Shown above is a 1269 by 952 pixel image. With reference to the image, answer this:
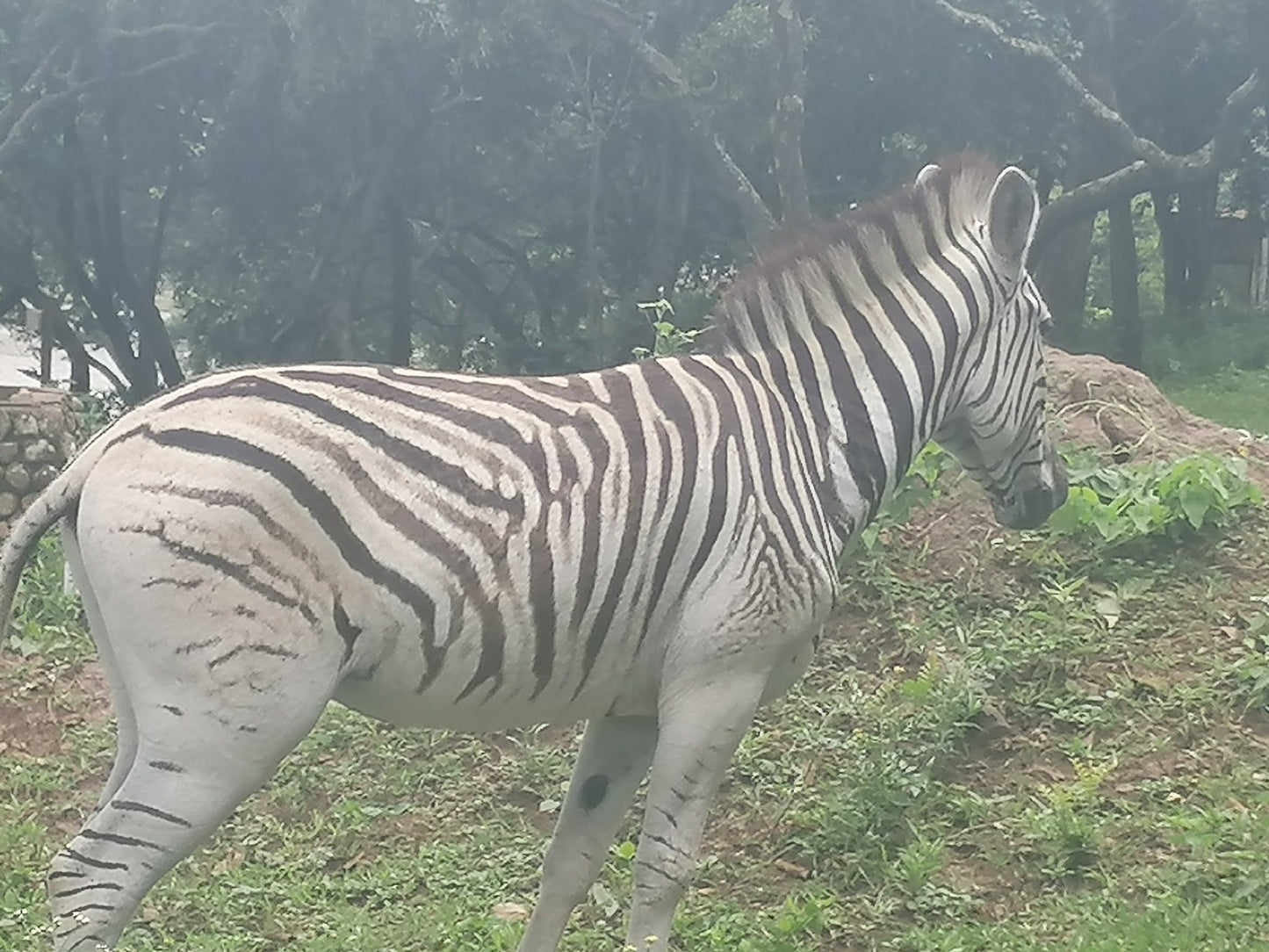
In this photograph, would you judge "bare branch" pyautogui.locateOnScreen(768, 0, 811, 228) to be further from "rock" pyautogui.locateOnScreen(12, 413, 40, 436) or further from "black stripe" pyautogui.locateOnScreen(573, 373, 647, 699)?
"black stripe" pyautogui.locateOnScreen(573, 373, 647, 699)

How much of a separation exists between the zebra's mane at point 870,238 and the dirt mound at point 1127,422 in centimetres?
356

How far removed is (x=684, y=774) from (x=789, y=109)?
460 inches

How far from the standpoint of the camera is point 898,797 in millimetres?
5008

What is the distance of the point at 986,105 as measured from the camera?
56.5 feet

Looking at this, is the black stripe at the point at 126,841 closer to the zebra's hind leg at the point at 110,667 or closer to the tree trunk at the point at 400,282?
the zebra's hind leg at the point at 110,667

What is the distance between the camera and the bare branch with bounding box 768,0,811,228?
13.9 meters

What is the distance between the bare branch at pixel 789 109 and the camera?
45.5 feet

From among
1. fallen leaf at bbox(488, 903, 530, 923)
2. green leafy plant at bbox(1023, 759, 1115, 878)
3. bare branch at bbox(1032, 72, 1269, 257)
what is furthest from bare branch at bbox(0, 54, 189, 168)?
green leafy plant at bbox(1023, 759, 1115, 878)

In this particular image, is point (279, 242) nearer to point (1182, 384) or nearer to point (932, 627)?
point (1182, 384)

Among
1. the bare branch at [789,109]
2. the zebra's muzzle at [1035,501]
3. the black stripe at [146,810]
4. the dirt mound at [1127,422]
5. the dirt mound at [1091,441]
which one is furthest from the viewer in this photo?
the bare branch at [789,109]

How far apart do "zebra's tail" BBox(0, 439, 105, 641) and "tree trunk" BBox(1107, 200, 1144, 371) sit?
1724 cm

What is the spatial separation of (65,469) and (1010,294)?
2769mm

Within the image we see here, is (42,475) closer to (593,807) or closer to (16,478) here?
(16,478)

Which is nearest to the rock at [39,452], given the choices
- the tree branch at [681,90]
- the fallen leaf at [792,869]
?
the fallen leaf at [792,869]
